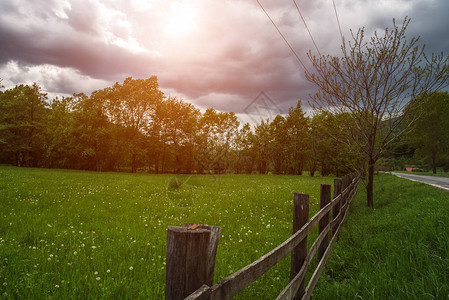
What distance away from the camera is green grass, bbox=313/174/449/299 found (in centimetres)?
382

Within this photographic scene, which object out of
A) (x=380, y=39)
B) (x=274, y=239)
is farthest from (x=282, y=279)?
(x=380, y=39)

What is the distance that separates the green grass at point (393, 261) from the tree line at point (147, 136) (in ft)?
102

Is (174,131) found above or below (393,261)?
above

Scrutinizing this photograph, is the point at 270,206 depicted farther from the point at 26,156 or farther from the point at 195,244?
the point at 26,156

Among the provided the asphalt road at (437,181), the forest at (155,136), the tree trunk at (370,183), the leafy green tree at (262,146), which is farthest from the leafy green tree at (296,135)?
the tree trunk at (370,183)

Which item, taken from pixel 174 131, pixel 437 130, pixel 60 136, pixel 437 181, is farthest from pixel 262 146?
pixel 60 136

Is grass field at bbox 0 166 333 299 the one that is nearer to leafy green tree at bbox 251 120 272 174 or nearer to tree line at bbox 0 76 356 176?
tree line at bbox 0 76 356 176

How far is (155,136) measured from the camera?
42688mm

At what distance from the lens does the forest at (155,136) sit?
41.3 metres

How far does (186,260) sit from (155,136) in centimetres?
4306

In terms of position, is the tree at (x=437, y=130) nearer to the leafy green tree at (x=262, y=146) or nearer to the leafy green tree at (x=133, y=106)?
the leafy green tree at (x=262, y=146)

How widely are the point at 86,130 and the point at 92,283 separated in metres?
41.7

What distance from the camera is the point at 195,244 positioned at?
136 centimetres

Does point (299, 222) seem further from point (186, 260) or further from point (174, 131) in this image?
point (174, 131)
